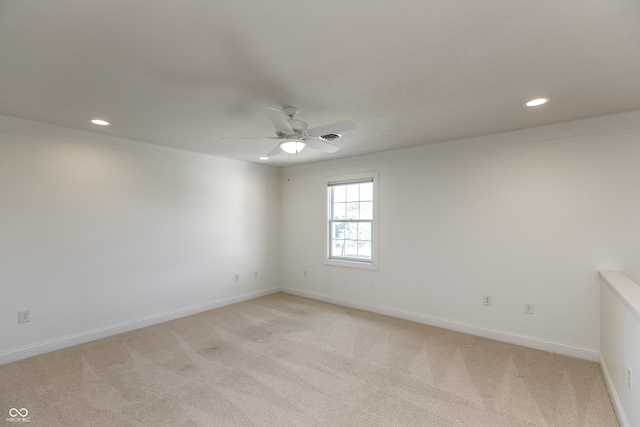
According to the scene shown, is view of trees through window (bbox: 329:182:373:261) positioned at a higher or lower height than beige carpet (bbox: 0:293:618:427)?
higher

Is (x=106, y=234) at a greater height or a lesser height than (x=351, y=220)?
lesser

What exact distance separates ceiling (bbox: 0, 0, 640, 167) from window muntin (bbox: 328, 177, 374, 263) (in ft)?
6.22

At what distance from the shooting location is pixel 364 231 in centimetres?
487

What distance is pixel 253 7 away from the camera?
4.72ft

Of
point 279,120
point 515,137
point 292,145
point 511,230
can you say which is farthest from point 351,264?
point 279,120

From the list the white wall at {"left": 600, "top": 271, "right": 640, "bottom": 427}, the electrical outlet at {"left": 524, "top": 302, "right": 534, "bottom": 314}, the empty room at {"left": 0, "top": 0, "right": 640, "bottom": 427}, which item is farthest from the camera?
the electrical outlet at {"left": 524, "top": 302, "right": 534, "bottom": 314}

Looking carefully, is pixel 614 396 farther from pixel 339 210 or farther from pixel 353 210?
pixel 339 210

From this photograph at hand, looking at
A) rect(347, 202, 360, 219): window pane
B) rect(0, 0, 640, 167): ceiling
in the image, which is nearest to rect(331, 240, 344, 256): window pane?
rect(347, 202, 360, 219): window pane

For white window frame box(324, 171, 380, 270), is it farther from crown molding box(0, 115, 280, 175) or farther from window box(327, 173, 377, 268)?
crown molding box(0, 115, 280, 175)

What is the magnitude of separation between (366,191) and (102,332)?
4.03 metres

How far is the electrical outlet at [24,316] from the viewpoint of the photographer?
10.1ft

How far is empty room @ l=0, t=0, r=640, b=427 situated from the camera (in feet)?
5.64

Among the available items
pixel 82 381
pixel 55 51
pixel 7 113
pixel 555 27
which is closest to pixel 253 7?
pixel 55 51

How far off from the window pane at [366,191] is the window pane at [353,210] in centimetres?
15
